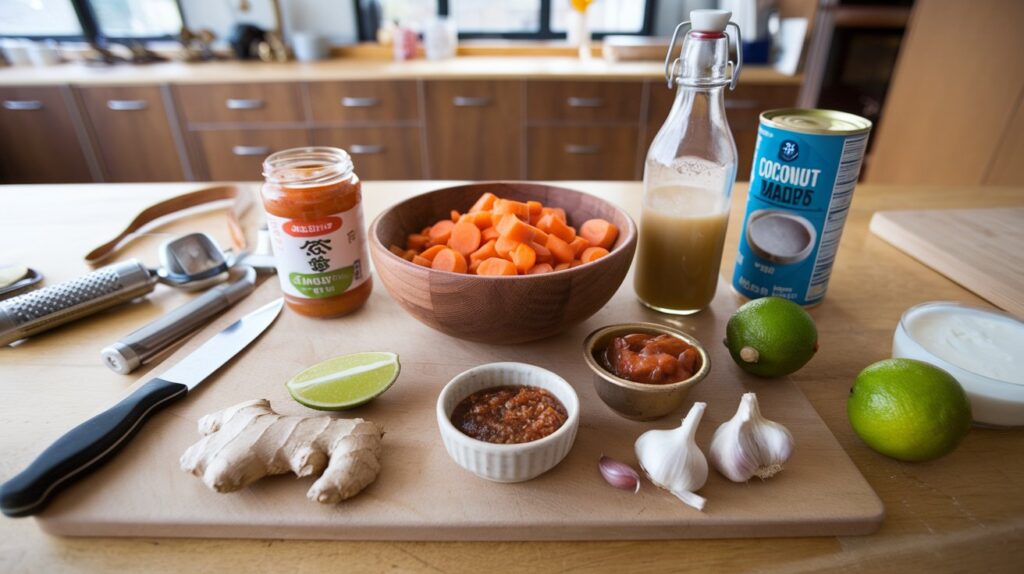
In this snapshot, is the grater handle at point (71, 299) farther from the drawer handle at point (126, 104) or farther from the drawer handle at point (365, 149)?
the drawer handle at point (126, 104)

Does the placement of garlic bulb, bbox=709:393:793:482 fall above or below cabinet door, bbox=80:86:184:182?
above

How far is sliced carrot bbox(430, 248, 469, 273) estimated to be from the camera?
884 millimetres

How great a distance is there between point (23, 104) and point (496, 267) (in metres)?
3.83

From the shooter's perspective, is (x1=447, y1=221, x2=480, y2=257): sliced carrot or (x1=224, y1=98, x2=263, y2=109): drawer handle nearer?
(x1=447, y1=221, x2=480, y2=257): sliced carrot

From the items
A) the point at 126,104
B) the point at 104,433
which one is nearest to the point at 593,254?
the point at 104,433

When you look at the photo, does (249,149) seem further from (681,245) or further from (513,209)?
(681,245)

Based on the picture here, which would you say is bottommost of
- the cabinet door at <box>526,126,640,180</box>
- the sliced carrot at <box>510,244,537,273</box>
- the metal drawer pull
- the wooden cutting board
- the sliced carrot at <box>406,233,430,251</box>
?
the cabinet door at <box>526,126,640,180</box>

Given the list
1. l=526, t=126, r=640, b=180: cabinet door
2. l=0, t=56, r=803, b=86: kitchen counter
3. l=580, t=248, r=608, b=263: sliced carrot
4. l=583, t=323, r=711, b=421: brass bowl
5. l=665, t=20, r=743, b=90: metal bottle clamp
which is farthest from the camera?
l=526, t=126, r=640, b=180: cabinet door

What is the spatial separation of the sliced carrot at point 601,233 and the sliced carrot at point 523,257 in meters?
0.15

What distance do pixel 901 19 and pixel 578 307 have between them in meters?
3.39

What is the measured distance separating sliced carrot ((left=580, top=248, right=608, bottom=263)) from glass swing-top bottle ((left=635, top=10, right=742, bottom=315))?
0.13 meters

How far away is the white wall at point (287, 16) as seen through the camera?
Result: 11.9 feet

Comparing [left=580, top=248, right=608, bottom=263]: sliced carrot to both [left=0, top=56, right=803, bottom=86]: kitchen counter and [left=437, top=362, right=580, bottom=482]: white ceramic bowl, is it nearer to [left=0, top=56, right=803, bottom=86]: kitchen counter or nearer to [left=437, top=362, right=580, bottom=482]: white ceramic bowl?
[left=437, top=362, right=580, bottom=482]: white ceramic bowl

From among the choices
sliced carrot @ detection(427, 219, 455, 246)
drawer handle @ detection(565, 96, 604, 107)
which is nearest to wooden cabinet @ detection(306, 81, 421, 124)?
drawer handle @ detection(565, 96, 604, 107)
